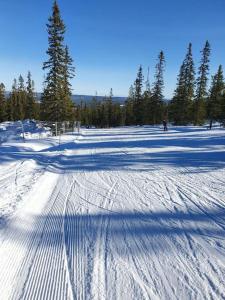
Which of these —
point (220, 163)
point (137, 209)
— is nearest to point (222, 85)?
point (220, 163)

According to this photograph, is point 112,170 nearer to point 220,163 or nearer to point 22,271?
point 220,163

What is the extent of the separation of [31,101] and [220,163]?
59886 millimetres

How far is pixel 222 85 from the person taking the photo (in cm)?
3991

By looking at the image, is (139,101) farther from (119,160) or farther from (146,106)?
(119,160)

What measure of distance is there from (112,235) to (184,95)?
42.3 meters

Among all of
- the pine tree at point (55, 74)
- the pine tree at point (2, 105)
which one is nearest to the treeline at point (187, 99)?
the pine tree at point (55, 74)

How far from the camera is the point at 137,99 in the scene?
5753 centimetres

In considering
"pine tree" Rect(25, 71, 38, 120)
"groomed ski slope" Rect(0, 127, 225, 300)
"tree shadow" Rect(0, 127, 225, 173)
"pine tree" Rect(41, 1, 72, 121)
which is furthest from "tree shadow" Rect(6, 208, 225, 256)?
"pine tree" Rect(25, 71, 38, 120)

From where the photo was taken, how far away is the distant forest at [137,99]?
1153 inches

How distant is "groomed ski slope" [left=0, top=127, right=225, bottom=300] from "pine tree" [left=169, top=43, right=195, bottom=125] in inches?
1434

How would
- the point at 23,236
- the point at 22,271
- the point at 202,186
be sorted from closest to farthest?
1. the point at 22,271
2. the point at 23,236
3. the point at 202,186

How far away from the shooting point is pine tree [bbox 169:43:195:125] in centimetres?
4419

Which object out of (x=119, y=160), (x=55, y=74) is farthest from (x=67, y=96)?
(x=119, y=160)

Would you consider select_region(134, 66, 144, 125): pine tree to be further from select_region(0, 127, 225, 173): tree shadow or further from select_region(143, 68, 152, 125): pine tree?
select_region(0, 127, 225, 173): tree shadow
